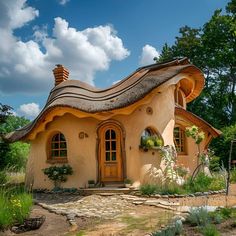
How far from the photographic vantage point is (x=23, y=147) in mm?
26000

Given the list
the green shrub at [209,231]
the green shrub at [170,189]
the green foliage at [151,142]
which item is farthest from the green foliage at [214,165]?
the green shrub at [209,231]

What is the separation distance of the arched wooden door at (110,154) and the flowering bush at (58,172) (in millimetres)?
1260

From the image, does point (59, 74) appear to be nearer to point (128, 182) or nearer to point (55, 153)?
point (55, 153)

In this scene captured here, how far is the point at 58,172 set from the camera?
13.1m

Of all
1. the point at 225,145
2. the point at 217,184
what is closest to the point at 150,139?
the point at 217,184

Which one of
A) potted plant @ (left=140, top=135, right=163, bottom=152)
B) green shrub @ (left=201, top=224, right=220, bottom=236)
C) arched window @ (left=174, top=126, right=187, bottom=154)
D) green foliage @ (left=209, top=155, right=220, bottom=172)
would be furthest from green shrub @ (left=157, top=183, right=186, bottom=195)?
green shrub @ (left=201, top=224, right=220, bottom=236)

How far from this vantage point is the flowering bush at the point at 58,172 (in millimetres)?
13102

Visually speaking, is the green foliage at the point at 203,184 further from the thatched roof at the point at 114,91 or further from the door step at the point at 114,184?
the thatched roof at the point at 114,91

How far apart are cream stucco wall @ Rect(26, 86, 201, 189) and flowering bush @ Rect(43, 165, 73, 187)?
0.23 m

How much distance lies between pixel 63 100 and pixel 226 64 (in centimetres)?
1848

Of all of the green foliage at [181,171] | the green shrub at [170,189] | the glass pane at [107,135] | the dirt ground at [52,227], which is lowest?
the dirt ground at [52,227]

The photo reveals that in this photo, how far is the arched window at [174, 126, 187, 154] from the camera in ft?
51.8

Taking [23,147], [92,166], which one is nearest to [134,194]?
[92,166]

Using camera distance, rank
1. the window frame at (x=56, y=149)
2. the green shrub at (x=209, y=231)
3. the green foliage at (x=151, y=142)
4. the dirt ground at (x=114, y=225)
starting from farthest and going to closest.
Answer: the window frame at (x=56, y=149) → the green foliage at (x=151, y=142) → the dirt ground at (x=114, y=225) → the green shrub at (x=209, y=231)
